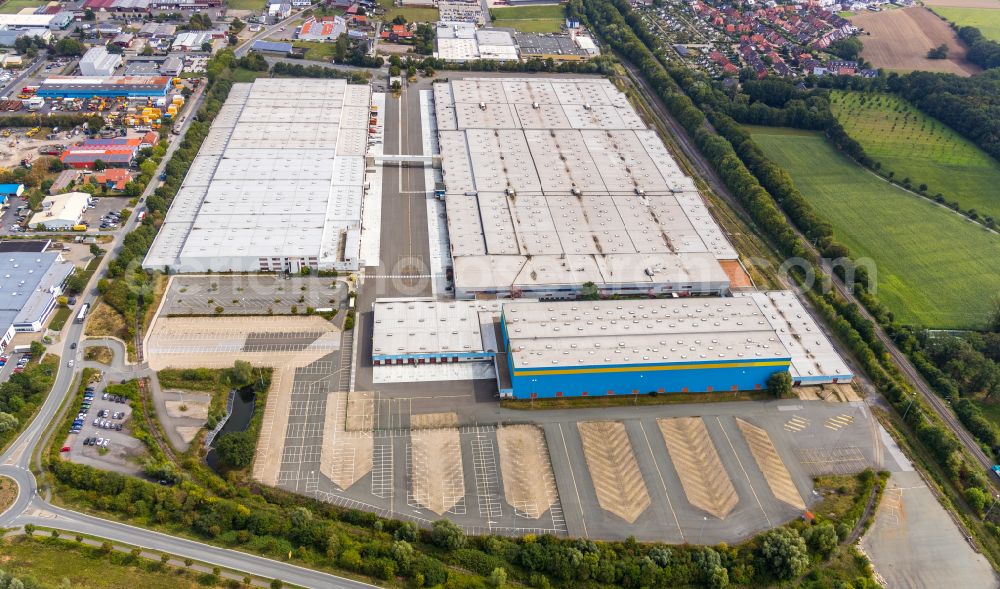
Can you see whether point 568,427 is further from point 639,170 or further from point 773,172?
point 773,172

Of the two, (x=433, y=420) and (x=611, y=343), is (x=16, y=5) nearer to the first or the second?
(x=433, y=420)

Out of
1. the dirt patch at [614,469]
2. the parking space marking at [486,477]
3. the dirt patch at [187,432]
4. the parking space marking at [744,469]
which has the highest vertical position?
the parking space marking at [744,469]

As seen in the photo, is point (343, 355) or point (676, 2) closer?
point (343, 355)

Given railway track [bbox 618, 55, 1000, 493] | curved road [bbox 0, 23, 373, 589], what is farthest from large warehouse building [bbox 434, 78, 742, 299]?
curved road [bbox 0, 23, 373, 589]

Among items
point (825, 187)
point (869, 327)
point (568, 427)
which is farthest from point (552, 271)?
point (825, 187)

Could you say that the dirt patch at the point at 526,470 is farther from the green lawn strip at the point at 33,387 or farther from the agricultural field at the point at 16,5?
the agricultural field at the point at 16,5

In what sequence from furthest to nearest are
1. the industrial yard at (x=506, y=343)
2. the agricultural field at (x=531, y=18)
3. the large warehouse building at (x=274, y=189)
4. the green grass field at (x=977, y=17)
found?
the green grass field at (x=977, y=17) → the agricultural field at (x=531, y=18) → the large warehouse building at (x=274, y=189) → the industrial yard at (x=506, y=343)

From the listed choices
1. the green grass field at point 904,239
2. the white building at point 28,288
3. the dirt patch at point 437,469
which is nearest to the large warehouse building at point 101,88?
the white building at point 28,288
